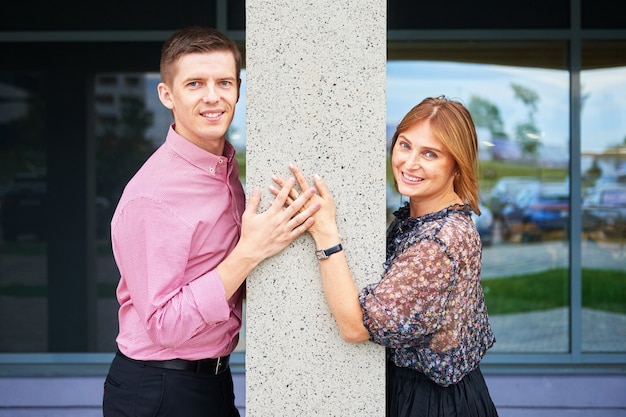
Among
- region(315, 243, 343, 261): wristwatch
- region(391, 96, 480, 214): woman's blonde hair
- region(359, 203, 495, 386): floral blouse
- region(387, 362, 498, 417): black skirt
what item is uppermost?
region(391, 96, 480, 214): woman's blonde hair

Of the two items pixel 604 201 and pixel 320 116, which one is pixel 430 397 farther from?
pixel 604 201

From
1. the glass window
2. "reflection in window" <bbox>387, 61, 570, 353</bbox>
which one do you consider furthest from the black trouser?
"reflection in window" <bbox>387, 61, 570, 353</bbox>

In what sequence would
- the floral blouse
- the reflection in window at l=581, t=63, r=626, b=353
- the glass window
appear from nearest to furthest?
the floral blouse, the glass window, the reflection in window at l=581, t=63, r=626, b=353

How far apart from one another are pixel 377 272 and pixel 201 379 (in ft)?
2.00

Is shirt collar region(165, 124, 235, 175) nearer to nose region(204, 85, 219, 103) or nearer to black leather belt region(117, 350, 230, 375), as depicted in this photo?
nose region(204, 85, 219, 103)

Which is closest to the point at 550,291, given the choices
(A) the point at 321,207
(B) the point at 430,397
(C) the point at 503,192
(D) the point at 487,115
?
(C) the point at 503,192

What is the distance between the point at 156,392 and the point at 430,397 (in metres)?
0.78

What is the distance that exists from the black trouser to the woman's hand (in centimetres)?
56

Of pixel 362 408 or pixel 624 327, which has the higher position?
pixel 362 408

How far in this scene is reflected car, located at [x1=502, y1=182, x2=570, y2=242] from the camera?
19.6 feet

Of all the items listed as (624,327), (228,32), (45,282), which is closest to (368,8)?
(228,32)

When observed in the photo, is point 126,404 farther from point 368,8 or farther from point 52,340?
point 52,340

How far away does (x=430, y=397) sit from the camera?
6.72 ft

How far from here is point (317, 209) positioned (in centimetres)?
193
